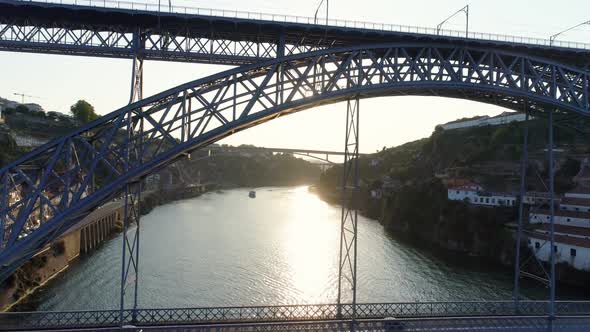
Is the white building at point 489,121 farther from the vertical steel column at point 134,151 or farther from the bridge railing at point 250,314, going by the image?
the vertical steel column at point 134,151

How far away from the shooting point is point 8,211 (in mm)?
10820

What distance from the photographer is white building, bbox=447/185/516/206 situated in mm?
36906

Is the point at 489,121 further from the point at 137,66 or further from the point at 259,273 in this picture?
the point at 137,66

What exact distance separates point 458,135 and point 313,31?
48.5 meters

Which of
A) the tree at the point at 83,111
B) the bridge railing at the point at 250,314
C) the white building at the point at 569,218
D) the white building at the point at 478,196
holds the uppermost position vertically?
the tree at the point at 83,111

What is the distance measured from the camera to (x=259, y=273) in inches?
1077

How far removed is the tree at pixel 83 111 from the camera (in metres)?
61.8

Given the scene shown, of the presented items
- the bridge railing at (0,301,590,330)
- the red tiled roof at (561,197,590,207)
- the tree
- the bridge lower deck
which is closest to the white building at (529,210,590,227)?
the red tiled roof at (561,197,590,207)

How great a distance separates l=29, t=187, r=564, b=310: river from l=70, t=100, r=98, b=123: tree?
27.2 metres

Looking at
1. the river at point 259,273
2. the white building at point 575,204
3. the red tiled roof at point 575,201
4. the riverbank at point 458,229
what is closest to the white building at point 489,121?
the riverbank at point 458,229

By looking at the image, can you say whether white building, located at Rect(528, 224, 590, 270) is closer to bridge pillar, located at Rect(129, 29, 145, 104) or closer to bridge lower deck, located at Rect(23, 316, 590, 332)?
bridge lower deck, located at Rect(23, 316, 590, 332)

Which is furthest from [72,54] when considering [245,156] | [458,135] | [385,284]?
[245,156]

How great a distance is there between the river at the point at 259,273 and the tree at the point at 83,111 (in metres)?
27.2

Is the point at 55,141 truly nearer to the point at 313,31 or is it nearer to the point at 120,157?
the point at 120,157
